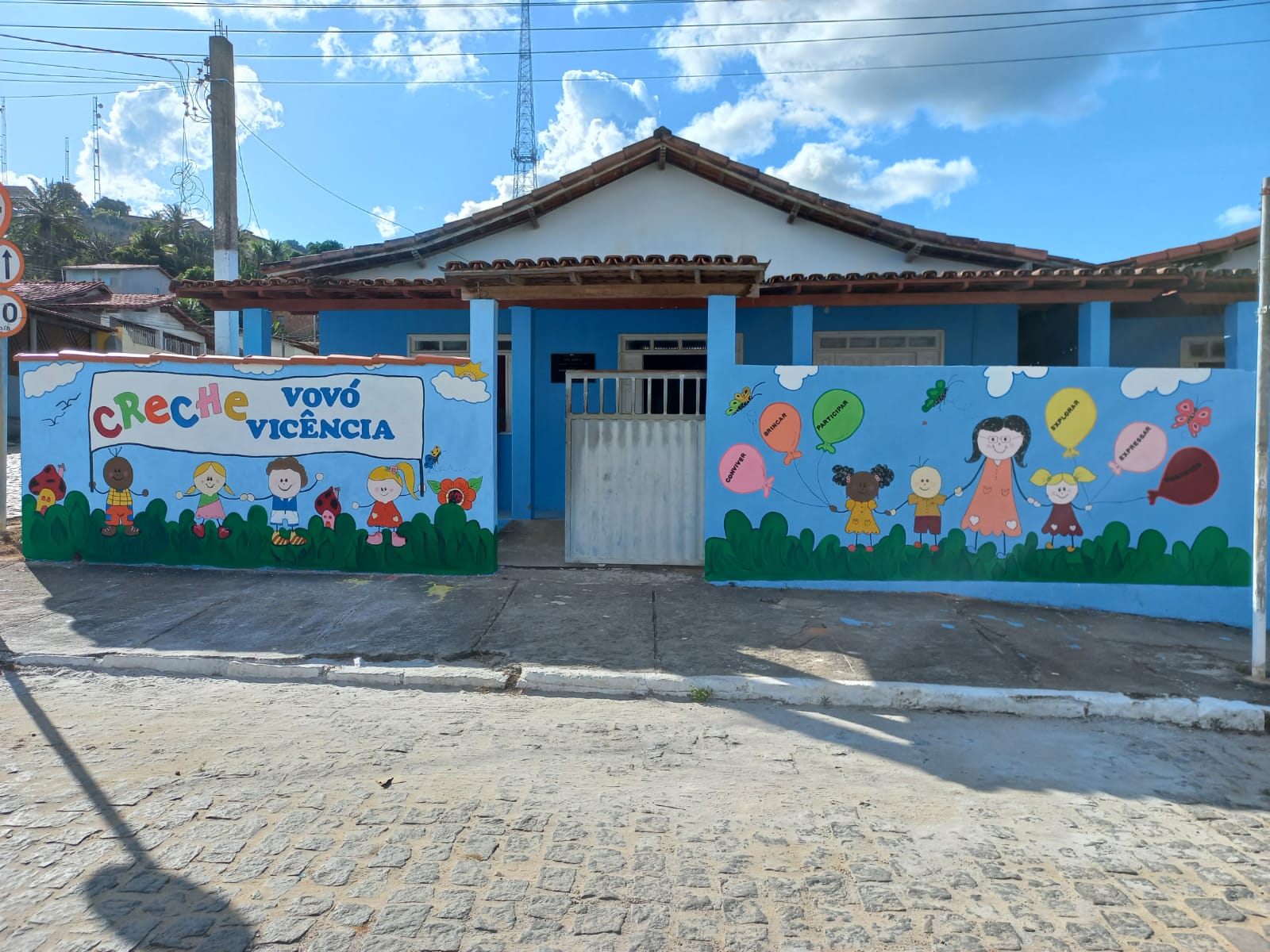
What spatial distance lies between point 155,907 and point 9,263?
350 inches

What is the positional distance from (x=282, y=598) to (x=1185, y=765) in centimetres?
675

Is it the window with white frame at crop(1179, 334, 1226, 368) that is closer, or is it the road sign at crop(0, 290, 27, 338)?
the road sign at crop(0, 290, 27, 338)

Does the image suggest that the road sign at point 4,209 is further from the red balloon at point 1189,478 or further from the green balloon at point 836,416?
the red balloon at point 1189,478

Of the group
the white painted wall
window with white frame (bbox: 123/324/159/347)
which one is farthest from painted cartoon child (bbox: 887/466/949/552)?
window with white frame (bbox: 123/324/159/347)

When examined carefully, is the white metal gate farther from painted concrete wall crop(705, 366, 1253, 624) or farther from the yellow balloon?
the yellow balloon

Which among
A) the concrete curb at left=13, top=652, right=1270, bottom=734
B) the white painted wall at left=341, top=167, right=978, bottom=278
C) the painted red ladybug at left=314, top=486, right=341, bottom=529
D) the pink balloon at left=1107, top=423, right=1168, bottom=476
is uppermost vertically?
the white painted wall at left=341, top=167, right=978, bottom=278

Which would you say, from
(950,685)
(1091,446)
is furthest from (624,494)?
(1091,446)

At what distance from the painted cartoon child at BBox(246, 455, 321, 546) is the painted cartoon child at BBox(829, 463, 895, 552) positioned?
5.20 meters

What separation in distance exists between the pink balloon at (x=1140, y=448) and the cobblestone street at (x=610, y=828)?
10.2 ft

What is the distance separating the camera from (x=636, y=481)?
26.3 feet

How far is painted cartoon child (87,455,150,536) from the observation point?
26.6 feet

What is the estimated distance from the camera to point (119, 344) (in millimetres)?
28375

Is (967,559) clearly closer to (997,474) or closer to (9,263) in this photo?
(997,474)

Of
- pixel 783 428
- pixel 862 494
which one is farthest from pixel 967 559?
pixel 783 428
